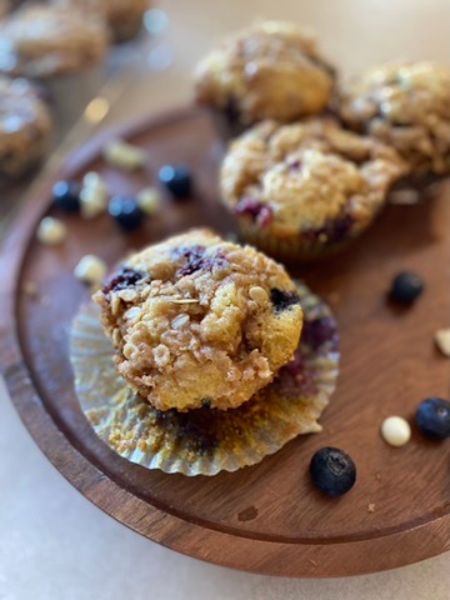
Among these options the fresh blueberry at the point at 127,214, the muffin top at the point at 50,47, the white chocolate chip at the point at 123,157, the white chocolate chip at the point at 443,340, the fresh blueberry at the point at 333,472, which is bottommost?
the white chocolate chip at the point at 443,340

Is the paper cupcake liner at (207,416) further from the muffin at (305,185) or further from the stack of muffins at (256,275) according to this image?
the muffin at (305,185)

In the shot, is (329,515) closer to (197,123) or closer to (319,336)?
(319,336)

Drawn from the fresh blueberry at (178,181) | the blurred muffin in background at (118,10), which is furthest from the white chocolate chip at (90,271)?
the blurred muffin in background at (118,10)

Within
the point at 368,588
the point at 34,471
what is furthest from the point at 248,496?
the point at 34,471

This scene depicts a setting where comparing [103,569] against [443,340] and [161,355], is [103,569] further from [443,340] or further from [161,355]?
[443,340]

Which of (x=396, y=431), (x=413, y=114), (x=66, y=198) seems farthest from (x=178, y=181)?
(x=396, y=431)

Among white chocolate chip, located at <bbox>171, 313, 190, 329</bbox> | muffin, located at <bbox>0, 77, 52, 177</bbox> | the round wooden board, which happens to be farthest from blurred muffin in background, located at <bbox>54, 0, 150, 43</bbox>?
white chocolate chip, located at <bbox>171, 313, 190, 329</bbox>
